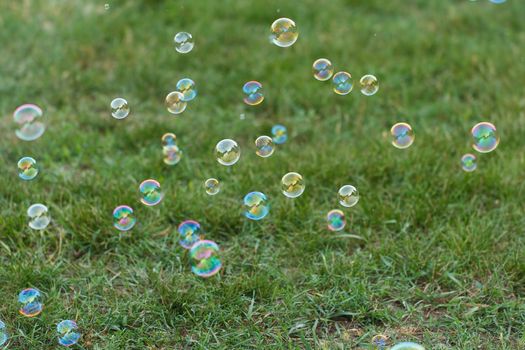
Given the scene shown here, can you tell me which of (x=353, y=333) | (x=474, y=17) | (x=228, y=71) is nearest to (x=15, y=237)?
(x=353, y=333)

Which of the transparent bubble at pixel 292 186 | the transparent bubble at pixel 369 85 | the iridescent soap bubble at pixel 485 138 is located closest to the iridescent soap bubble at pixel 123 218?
the transparent bubble at pixel 292 186

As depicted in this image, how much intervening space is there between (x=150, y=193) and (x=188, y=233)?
0.27 m

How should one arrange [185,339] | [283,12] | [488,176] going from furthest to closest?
[283,12]
[488,176]
[185,339]

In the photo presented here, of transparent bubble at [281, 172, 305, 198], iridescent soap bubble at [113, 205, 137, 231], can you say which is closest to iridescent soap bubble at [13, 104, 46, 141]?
iridescent soap bubble at [113, 205, 137, 231]

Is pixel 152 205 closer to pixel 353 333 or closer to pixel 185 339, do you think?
pixel 185 339

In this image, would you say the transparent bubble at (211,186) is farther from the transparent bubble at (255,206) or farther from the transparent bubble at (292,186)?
the transparent bubble at (292,186)

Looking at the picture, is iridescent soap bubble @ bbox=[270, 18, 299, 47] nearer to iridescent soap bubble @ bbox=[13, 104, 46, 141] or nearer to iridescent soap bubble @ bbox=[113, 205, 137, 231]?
iridescent soap bubble @ bbox=[113, 205, 137, 231]

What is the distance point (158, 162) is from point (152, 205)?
0.47 metres

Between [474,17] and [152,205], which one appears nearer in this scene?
[152,205]

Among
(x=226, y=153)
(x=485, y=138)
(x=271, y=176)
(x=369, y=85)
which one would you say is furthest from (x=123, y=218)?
(x=485, y=138)

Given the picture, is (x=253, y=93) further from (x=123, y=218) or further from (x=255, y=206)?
(x=123, y=218)

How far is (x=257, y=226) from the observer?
11.5 ft

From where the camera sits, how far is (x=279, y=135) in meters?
4.22

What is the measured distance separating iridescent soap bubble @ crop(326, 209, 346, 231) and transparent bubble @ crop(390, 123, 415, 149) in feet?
1.68
